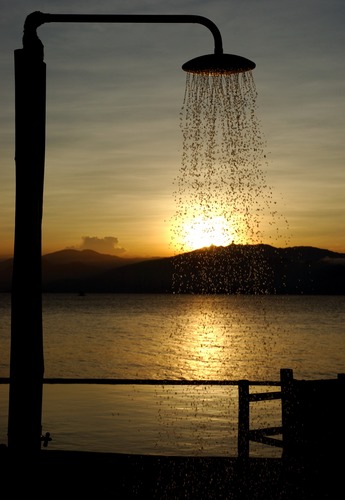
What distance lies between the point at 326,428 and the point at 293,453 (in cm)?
49

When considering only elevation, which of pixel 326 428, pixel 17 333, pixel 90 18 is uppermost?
pixel 90 18

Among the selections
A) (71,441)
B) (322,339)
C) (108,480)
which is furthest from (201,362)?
(108,480)

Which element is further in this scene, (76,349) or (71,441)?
(76,349)

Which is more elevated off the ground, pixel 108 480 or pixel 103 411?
pixel 108 480

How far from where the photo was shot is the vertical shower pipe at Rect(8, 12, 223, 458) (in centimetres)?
569

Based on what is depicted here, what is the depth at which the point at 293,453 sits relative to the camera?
8219mm

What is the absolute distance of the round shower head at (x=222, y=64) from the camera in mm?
6738

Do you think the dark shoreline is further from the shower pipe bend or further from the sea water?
the sea water

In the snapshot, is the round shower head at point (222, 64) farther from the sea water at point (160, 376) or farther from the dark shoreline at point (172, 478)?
the sea water at point (160, 376)

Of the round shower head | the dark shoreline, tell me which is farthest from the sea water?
the round shower head

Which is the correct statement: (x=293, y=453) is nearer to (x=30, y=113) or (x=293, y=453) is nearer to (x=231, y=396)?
(x=30, y=113)

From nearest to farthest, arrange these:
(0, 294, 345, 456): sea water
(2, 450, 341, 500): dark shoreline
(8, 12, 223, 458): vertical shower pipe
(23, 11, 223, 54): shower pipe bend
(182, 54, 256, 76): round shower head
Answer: (8, 12, 223, 458): vertical shower pipe, (23, 11, 223, 54): shower pipe bend, (182, 54, 256, 76): round shower head, (2, 450, 341, 500): dark shoreline, (0, 294, 345, 456): sea water

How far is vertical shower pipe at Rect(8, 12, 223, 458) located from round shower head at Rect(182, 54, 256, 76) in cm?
165

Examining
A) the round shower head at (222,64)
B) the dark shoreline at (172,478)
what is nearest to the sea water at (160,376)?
the dark shoreline at (172,478)
